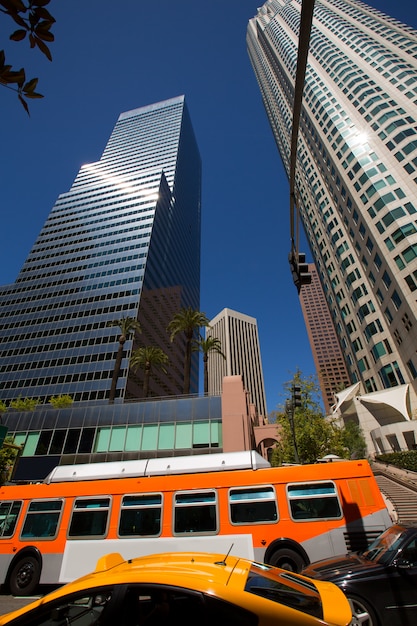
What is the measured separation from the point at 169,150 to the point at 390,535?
135 meters

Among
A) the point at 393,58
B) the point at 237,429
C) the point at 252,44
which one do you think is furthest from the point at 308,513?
the point at 252,44

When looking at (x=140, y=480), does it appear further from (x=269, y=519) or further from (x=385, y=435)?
(x=385, y=435)

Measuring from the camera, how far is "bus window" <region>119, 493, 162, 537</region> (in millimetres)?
9062

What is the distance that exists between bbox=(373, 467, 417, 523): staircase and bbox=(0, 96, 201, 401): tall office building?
4472 cm

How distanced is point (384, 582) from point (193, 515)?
5.55 m

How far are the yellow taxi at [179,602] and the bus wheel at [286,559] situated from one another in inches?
237

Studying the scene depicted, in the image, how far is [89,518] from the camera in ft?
31.4

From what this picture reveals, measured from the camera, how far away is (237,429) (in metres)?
26.2

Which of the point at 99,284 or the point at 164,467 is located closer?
the point at 164,467

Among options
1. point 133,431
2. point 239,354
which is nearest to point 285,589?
point 133,431

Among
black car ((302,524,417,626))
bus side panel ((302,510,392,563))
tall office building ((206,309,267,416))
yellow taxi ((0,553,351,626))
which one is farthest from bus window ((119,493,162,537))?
tall office building ((206,309,267,416))

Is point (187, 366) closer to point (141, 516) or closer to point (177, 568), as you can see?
point (141, 516)

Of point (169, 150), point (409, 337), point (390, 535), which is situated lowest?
point (390, 535)

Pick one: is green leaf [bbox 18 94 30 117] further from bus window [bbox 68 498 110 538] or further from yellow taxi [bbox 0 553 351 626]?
bus window [bbox 68 498 110 538]
